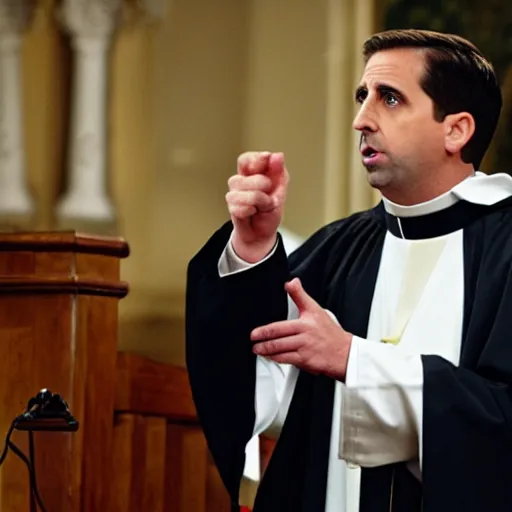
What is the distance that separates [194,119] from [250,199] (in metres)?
1.96

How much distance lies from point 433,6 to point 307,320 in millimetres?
2073

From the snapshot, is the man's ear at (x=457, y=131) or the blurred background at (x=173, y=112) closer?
the man's ear at (x=457, y=131)

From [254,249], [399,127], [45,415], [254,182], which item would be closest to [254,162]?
[254,182]

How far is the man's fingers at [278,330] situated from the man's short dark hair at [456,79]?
0.51 m

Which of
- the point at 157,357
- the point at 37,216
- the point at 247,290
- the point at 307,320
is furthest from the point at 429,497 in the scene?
the point at 37,216

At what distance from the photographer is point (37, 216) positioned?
153 inches

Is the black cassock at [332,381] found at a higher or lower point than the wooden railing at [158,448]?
higher

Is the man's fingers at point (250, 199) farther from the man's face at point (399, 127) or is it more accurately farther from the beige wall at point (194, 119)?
the beige wall at point (194, 119)

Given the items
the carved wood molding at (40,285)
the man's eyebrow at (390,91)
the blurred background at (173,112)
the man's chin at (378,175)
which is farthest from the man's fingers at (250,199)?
the blurred background at (173,112)

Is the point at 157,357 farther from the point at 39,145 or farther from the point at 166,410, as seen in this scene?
the point at 39,145

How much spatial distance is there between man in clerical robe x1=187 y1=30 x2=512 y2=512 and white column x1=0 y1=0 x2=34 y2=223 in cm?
164

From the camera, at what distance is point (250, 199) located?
2150mm

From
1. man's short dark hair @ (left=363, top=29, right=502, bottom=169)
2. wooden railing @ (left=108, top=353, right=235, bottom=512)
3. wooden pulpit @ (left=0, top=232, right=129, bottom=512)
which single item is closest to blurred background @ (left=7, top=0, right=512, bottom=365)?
wooden railing @ (left=108, top=353, right=235, bottom=512)

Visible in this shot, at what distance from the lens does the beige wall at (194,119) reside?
395 cm
